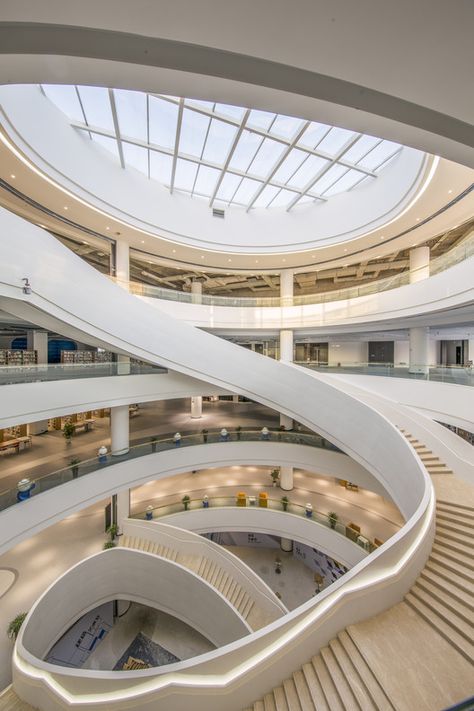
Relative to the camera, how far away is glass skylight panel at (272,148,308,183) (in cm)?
943

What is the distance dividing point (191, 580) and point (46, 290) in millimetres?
9337

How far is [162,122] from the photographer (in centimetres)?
830

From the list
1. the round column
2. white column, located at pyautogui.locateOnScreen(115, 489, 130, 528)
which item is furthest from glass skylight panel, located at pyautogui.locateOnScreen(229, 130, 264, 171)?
the round column

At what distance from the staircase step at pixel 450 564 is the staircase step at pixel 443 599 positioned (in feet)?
1.63

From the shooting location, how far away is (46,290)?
22.4 feet

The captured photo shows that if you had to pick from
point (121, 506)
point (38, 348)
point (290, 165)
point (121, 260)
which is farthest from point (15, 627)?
point (290, 165)

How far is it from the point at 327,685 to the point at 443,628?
177 centimetres

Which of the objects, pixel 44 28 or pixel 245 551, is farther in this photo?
pixel 245 551

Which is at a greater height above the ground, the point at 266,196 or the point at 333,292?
the point at 266,196

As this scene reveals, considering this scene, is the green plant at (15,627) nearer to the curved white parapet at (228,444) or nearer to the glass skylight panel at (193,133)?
the curved white parapet at (228,444)

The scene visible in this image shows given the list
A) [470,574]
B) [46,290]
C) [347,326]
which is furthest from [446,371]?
[46,290]

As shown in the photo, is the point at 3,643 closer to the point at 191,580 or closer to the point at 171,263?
the point at 191,580

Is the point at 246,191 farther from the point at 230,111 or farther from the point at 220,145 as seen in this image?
the point at 230,111

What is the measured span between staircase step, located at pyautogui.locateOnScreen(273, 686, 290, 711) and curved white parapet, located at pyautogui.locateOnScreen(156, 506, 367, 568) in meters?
8.54
